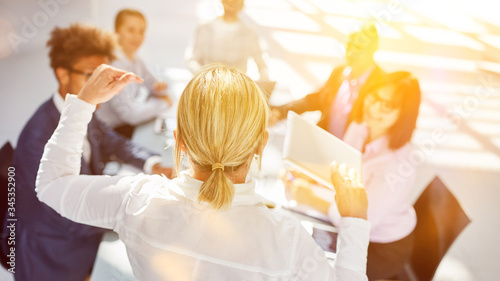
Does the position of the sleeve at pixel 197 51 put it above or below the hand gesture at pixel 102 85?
below

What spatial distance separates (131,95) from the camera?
1.89 m

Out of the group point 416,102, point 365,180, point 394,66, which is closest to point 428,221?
point 365,180

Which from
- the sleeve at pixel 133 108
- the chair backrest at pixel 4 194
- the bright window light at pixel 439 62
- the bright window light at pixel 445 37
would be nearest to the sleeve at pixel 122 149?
the sleeve at pixel 133 108

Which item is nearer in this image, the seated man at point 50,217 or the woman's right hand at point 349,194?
the woman's right hand at point 349,194

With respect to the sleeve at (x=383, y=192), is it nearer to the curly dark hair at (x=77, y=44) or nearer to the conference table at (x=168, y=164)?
the conference table at (x=168, y=164)

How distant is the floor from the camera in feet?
5.43

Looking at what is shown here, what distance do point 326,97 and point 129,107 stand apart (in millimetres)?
907

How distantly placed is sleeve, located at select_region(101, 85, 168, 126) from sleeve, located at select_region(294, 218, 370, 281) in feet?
3.97

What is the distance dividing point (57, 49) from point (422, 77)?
1.56 metres

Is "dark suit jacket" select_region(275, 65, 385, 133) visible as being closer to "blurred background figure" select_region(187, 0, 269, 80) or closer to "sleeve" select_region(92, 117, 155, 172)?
"blurred background figure" select_region(187, 0, 269, 80)

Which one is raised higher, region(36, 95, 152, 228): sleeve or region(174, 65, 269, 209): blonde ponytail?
region(174, 65, 269, 209): blonde ponytail

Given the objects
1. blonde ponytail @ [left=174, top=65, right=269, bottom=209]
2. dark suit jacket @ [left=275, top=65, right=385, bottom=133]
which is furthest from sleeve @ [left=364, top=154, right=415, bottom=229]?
blonde ponytail @ [left=174, top=65, right=269, bottom=209]

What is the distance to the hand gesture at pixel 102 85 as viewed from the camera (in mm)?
847

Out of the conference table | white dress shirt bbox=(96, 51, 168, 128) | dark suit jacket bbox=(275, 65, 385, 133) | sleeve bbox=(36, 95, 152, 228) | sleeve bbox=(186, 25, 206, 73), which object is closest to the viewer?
sleeve bbox=(36, 95, 152, 228)
